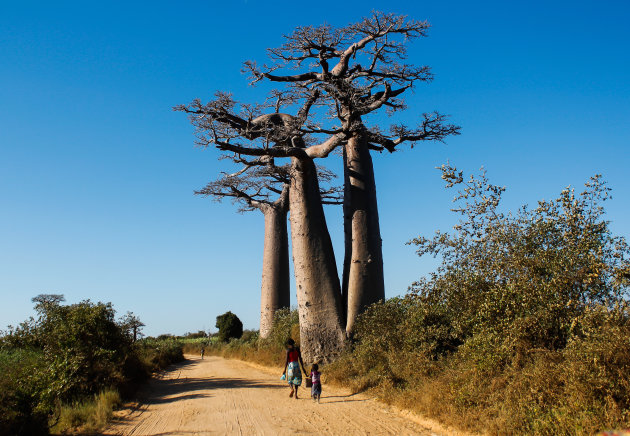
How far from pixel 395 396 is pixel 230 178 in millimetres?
9224

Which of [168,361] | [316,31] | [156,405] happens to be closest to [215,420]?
[156,405]

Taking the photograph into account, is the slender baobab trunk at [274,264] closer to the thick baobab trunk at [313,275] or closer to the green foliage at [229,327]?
the thick baobab trunk at [313,275]

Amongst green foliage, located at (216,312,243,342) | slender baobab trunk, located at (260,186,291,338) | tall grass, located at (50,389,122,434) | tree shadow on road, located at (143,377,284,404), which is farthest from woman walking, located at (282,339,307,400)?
green foliage, located at (216,312,243,342)

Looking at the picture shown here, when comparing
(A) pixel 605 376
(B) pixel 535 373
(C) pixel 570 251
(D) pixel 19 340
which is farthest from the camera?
(D) pixel 19 340

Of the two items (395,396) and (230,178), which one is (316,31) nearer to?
(230,178)

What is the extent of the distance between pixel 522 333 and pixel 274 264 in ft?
38.8

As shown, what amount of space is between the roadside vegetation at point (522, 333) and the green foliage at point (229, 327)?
17153 millimetres

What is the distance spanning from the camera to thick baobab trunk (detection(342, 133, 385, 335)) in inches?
398

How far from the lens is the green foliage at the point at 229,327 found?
78.2 feet

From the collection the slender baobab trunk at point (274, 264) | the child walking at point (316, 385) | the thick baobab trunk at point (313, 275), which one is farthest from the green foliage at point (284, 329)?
the child walking at point (316, 385)

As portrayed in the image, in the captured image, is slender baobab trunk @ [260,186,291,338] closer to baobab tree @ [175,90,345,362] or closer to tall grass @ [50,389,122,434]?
baobab tree @ [175,90,345,362]

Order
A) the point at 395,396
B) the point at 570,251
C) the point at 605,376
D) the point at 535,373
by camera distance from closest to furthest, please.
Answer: the point at 605,376 < the point at 535,373 < the point at 570,251 < the point at 395,396

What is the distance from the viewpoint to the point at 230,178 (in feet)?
47.3

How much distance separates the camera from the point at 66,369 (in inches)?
275
